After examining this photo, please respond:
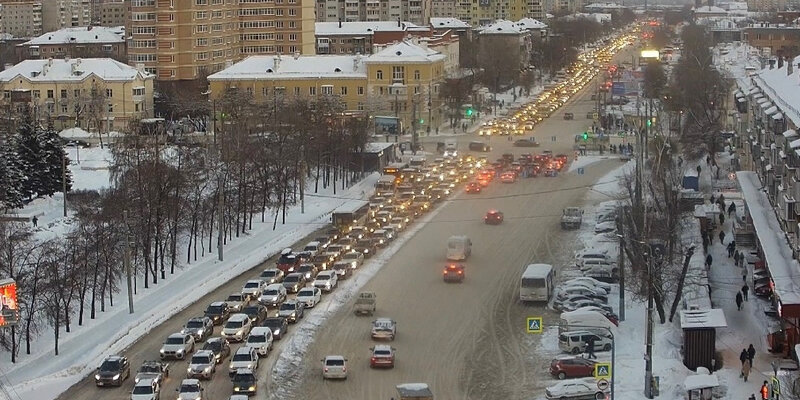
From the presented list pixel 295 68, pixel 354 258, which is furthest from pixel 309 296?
pixel 295 68

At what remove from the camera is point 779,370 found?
2134 cm

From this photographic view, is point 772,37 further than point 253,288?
Yes

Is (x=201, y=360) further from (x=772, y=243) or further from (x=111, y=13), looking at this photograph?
(x=111, y=13)

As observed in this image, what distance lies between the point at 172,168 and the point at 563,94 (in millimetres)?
49962

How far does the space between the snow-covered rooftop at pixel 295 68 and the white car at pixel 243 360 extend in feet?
134

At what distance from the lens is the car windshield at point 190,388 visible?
2070cm

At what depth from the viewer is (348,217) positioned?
36.3 metres

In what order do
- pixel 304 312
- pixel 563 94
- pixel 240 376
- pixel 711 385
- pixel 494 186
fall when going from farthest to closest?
1. pixel 563 94
2. pixel 494 186
3. pixel 304 312
4. pixel 240 376
5. pixel 711 385

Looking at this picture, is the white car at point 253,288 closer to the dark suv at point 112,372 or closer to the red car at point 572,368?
the dark suv at point 112,372

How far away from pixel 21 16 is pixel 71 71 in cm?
9063

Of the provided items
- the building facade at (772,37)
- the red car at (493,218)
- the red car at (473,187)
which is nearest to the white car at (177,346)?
the red car at (493,218)

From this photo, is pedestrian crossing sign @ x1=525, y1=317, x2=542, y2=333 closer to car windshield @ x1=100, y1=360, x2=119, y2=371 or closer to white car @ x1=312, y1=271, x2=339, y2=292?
white car @ x1=312, y1=271, x2=339, y2=292

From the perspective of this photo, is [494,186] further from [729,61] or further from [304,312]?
[729,61]

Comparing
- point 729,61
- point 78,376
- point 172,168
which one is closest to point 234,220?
point 172,168
